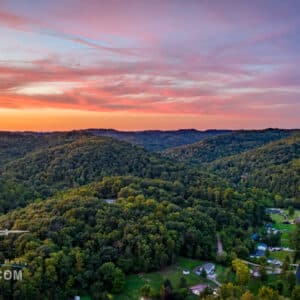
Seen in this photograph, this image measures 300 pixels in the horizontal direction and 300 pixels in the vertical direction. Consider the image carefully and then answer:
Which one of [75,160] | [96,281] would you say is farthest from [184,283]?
[75,160]

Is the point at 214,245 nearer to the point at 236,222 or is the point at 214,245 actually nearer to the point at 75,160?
the point at 236,222

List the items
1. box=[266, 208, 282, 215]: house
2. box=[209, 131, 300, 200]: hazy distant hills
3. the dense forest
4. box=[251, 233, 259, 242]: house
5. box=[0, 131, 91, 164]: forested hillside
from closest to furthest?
1. the dense forest
2. box=[251, 233, 259, 242]: house
3. box=[266, 208, 282, 215]: house
4. box=[209, 131, 300, 200]: hazy distant hills
5. box=[0, 131, 91, 164]: forested hillside

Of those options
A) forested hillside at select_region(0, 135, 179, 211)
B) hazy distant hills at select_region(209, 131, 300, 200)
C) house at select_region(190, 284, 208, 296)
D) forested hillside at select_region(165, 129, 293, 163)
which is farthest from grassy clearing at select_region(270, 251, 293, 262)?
forested hillside at select_region(165, 129, 293, 163)

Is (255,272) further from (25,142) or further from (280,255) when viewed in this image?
(25,142)

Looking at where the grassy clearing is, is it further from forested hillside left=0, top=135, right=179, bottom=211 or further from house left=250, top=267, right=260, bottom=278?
forested hillside left=0, top=135, right=179, bottom=211

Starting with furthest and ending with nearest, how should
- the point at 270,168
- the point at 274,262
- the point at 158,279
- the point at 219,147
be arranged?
the point at 219,147, the point at 270,168, the point at 274,262, the point at 158,279

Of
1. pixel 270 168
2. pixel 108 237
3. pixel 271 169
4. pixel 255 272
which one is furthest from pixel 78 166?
pixel 270 168

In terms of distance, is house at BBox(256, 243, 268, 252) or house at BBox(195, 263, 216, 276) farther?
house at BBox(256, 243, 268, 252)
